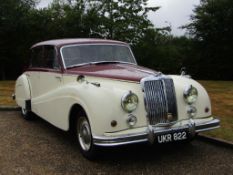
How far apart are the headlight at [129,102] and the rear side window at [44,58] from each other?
226 centimetres

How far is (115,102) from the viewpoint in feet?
17.6

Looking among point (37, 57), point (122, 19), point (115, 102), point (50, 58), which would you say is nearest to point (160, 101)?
point (115, 102)

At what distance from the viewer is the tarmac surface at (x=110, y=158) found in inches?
213

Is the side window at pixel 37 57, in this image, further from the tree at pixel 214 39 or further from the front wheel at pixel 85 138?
the tree at pixel 214 39

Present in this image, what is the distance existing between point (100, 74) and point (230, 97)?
21.8 feet

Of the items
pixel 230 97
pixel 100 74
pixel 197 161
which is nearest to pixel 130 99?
pixel 100 74

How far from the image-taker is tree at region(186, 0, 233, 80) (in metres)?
27.1

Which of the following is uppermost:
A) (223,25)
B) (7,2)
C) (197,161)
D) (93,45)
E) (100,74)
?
(7,2)

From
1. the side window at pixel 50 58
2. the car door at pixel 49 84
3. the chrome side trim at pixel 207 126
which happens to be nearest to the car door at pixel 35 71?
Answer: the car door at pixel 49 84

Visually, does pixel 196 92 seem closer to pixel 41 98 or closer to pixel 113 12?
pixel 41 98

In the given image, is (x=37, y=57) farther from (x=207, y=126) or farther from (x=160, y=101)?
(x=207, y=126)

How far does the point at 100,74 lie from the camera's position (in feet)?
20.1

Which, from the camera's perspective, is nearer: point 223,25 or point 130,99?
point 130,99

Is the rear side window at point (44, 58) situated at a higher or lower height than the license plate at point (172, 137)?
higher
